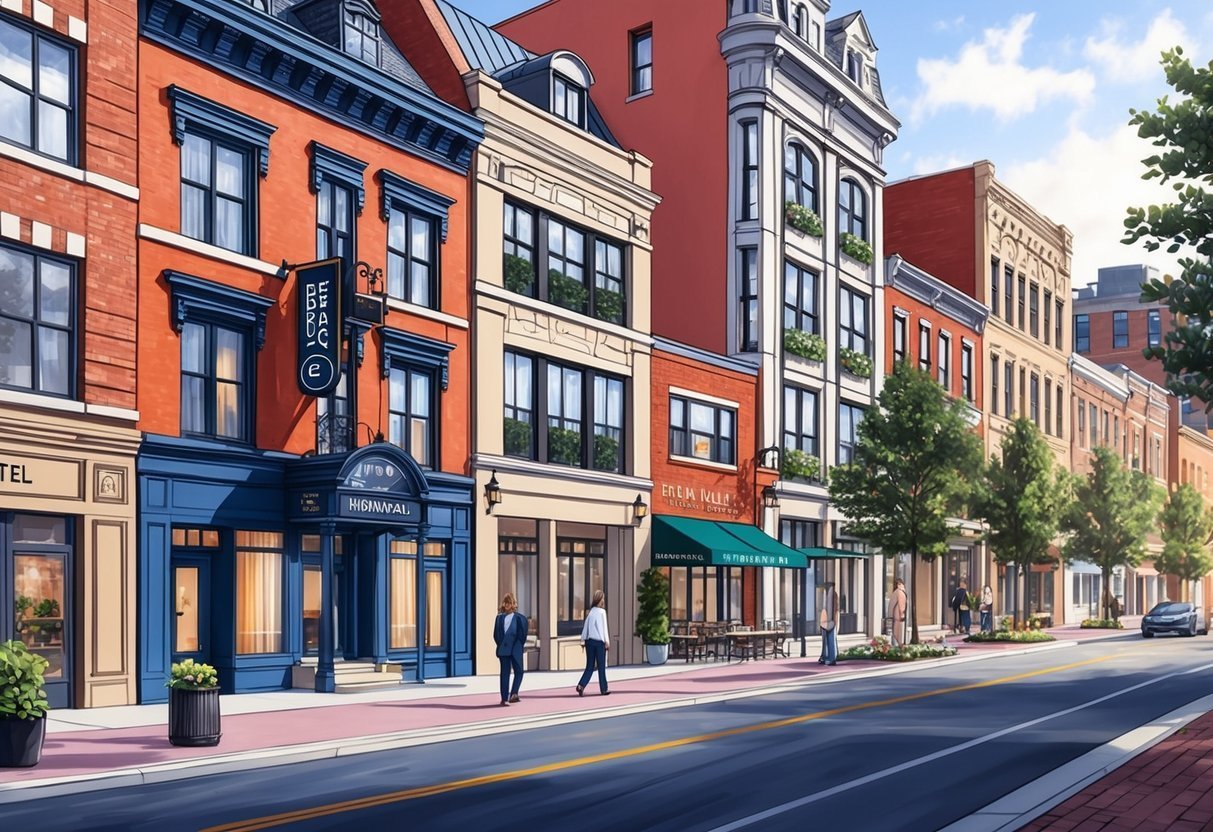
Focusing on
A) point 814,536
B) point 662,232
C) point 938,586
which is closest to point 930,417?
point 814,536

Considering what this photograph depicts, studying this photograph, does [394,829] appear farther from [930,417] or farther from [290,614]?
[930,417]

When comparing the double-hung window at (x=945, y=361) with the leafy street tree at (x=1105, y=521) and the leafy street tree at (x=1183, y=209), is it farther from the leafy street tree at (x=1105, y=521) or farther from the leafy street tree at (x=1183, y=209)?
the leafy street tree at (x=1183, y=209)

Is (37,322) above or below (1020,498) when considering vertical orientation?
above

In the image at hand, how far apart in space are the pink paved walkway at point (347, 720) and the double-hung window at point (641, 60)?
20824mm

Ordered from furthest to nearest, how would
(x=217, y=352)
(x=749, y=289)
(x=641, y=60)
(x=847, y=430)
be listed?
(x=847, y=430)
(x=641, y=60)
(x=749, y=289)
(x=217, y=352)

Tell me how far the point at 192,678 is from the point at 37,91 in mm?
9905

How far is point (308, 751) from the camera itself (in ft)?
50.7

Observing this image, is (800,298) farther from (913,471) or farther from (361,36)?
(361,36)

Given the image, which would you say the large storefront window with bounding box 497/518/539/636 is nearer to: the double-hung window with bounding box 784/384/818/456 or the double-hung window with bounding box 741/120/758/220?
the double-hung window with bounding box 784/384/818/456

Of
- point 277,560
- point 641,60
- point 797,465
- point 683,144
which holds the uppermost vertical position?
point 641,60

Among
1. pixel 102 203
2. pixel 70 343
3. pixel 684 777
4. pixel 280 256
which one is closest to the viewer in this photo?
pixel 684 777

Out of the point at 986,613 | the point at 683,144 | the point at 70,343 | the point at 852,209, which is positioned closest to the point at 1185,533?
the point at 986,613

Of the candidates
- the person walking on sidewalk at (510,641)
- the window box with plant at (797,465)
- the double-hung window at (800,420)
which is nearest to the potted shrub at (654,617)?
the window box with plant at (797,465)

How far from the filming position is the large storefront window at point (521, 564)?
29.6 meters
